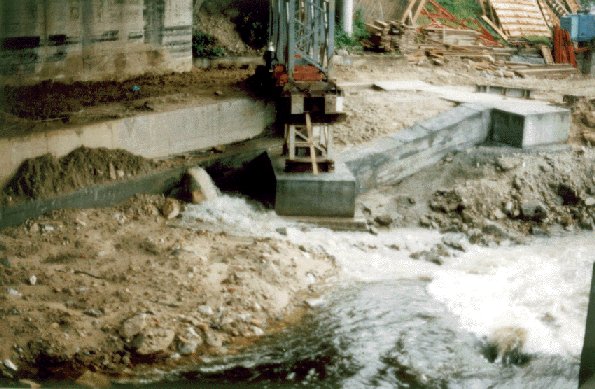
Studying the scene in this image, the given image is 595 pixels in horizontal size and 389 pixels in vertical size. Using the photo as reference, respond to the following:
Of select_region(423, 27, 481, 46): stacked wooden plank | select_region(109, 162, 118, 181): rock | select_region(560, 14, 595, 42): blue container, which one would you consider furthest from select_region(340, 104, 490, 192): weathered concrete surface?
A: select_region(560, 14, 595, 42): blue container

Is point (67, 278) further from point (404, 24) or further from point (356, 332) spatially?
point (404, 24)

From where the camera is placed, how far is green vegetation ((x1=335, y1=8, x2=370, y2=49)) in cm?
1964

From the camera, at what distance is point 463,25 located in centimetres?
2269

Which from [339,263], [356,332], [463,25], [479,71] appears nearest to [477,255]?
[339,263]

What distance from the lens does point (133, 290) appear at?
7727 millimetres

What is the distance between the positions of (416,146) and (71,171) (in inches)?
238

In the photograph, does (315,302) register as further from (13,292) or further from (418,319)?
(13,292)

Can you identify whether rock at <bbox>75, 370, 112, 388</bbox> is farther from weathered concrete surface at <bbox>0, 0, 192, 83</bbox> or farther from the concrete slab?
weathered concrete surface at <bbox>0, 0, 192, 83</bbox>

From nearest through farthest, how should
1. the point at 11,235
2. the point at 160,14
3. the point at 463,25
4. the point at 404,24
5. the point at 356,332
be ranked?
the point at 356,332, the point at 11,235, the point at 160,14, the point at 404,24, the point at 463,25

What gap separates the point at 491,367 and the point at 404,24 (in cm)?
1489

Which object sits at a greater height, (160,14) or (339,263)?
(160,14)

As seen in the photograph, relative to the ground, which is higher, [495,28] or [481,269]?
[495,28]

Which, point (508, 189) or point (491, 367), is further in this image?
point (508, 189)

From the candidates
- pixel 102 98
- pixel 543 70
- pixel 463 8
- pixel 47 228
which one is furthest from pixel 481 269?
pixel 463 8
